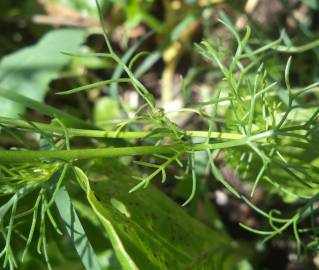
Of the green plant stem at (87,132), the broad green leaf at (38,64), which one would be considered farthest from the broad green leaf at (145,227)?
the broad green leaf at (38,64)

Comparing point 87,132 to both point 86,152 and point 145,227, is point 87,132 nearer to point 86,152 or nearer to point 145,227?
point 86,152

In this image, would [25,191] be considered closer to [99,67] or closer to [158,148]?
[158,148]

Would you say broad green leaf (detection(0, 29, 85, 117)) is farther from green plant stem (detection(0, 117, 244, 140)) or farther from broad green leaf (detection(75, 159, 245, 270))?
green plant stem (detection(0, 117, 244, 140))

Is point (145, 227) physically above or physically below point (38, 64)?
below

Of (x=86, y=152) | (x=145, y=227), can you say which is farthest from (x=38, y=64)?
(x=86, y=152)

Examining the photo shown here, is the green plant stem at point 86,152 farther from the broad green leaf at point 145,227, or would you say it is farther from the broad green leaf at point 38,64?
the broad green leaf at point 38,64

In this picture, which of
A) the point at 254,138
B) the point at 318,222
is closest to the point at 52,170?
the point at 254,138
